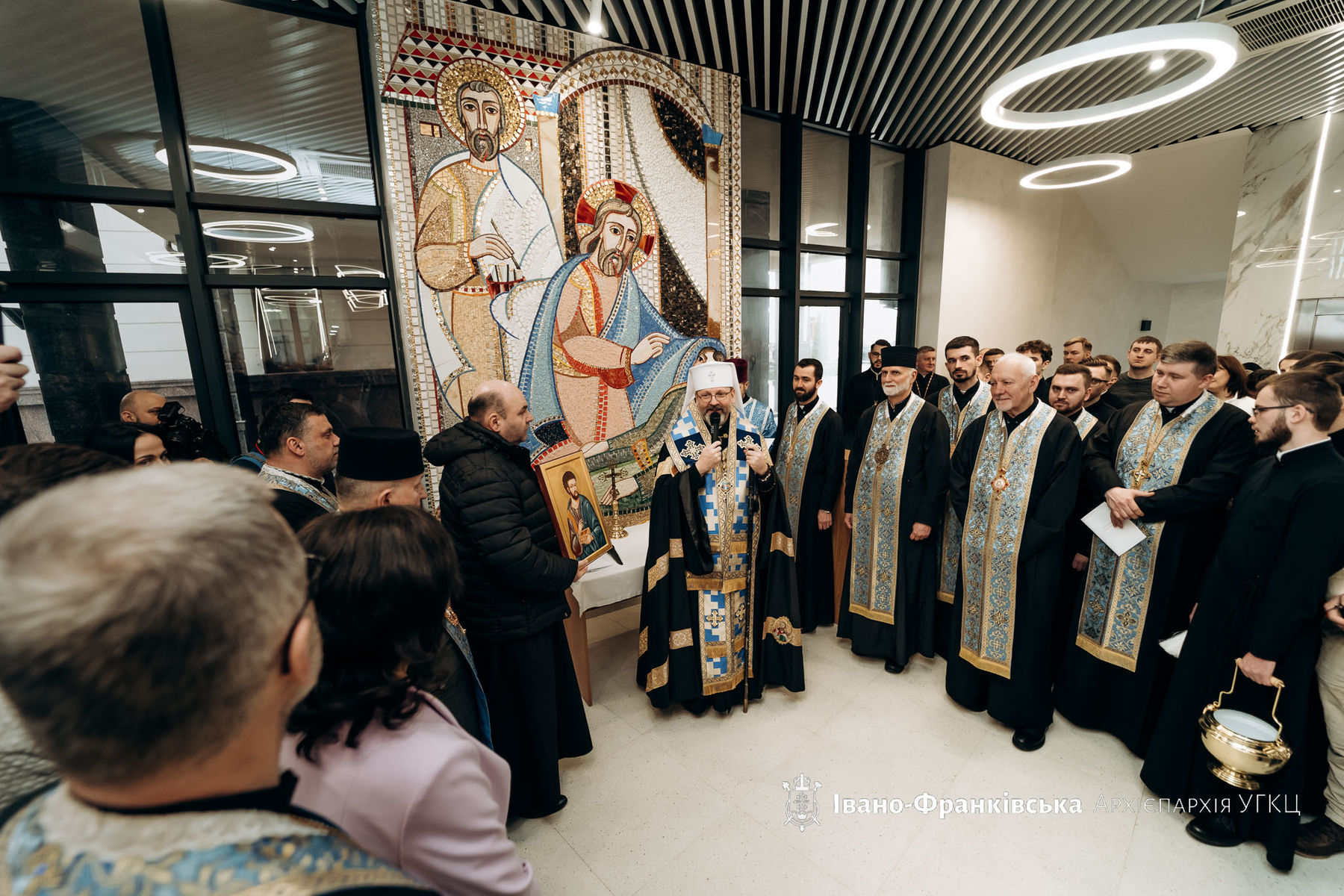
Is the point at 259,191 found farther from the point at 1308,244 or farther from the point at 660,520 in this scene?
the point at 1308,244

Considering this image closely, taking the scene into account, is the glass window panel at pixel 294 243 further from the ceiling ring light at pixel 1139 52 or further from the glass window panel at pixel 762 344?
the ceiling ring light at pixel 1139 52

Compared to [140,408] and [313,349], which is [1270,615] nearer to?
[313,349]

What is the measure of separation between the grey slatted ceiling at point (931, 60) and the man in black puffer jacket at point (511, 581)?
10.5ft

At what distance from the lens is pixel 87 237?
2.98 metres

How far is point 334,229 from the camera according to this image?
3.53 metres

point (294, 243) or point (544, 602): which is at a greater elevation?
point (294, 243)

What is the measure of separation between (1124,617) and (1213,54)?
10.3ft

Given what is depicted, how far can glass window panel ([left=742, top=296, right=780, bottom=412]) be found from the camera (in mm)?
5680

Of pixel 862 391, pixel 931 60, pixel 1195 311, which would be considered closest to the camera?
pixel 931 60

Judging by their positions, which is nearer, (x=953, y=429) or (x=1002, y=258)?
(x=953, y=429)

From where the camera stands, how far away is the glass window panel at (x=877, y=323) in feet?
21.5

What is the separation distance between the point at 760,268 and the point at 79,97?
497 cm

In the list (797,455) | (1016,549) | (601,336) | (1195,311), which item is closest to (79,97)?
(601,336)

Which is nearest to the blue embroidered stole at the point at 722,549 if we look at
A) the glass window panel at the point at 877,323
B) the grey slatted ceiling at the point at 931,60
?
the grey slatted ceiling at the point at 931,60
